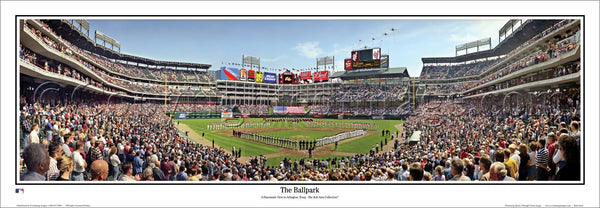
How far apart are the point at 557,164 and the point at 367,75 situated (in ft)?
194

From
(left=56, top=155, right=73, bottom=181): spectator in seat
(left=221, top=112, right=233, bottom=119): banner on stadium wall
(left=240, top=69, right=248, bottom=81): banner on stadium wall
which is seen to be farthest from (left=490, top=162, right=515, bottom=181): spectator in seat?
(left=240, top=69, right=248, bottom=81): banner on stadium wall

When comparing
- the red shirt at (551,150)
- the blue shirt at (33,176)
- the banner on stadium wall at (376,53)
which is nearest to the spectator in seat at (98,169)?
the blue shirt at (33,176)

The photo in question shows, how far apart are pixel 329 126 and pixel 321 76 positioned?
110 ft

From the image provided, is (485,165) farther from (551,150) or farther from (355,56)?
(355,56)

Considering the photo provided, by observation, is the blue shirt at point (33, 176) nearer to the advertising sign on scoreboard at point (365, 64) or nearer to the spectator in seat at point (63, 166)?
the spectator in seat at point (63, 166)

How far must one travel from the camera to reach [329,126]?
1367 inches

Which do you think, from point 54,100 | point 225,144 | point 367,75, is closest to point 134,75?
point 225,144

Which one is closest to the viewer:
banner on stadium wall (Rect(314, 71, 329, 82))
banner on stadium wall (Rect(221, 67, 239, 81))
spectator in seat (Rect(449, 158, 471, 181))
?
spectator in seat (Rect(449, 158, 471, 181))

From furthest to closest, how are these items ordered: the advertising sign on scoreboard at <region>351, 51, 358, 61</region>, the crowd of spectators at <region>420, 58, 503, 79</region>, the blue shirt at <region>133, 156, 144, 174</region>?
1. the advertising sign on scoreboard at <region>351, 51, 358, 61</region>
2. the crowd of spectators at <region>420, 58, 503, 79</region>
3. the blue shirt at <region>133, 156, 144, 174</region>

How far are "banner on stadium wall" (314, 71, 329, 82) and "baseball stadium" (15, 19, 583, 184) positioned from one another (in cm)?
1232

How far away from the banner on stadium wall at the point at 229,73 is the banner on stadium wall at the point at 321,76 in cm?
2354

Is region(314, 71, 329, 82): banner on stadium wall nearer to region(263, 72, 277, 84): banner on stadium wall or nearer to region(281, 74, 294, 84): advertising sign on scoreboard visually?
region(281, 74, 294, 84): advertising sign on scoreboard

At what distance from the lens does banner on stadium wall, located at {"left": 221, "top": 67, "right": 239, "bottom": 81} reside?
230 feet

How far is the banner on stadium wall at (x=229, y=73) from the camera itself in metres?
70.2
